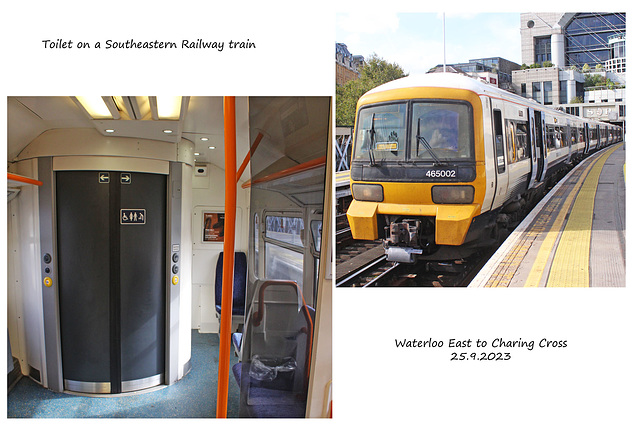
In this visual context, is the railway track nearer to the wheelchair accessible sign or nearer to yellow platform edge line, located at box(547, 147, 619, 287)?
yellow platform edge line, located at box(547, 147, 619, 287)

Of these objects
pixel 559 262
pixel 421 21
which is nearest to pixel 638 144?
pixel 559 262

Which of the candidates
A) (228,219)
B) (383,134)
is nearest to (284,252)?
(228,219)

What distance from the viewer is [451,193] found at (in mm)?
2131

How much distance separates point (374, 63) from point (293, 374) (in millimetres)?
1331

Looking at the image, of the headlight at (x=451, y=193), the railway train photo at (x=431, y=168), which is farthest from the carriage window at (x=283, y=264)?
the headlight at (x=451, y=193)

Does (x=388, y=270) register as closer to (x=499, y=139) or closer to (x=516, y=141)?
(x=499, y=139)

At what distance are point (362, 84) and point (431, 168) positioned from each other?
1.65 feet

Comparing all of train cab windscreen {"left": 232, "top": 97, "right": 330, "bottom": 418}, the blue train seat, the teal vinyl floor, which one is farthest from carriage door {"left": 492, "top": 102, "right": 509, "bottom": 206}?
the blue train seat

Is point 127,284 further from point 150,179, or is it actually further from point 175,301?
point 150,179

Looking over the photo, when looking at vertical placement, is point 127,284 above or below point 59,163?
below

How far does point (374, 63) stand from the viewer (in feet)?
6.23

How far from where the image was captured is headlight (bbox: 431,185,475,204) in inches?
83.7

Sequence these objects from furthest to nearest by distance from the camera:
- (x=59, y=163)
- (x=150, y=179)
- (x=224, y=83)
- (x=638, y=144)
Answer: (x=150, y=179), (x=59, y=163), (x=638, y=144), (x=224, y=83)

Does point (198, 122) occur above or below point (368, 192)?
above
